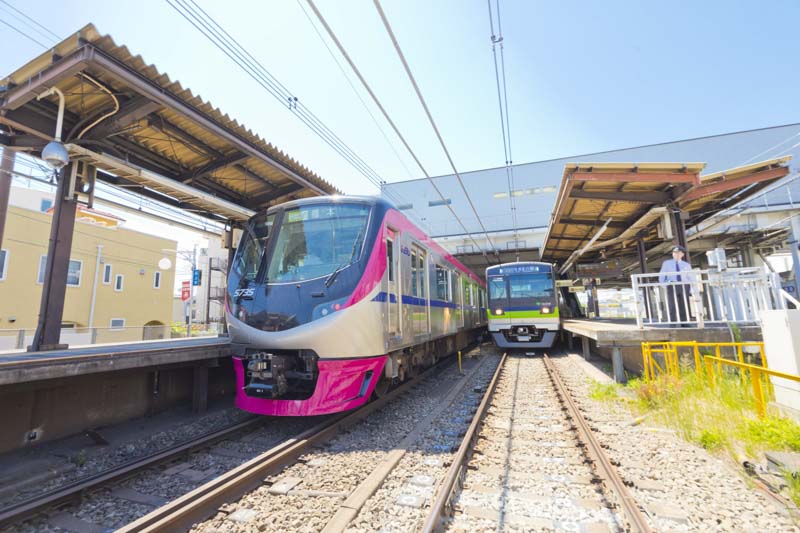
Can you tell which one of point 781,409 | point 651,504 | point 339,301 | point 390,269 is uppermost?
point 390,269

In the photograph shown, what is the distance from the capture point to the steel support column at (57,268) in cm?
539

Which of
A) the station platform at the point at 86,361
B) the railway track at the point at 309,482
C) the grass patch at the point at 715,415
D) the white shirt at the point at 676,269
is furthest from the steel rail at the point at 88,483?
the white shirt at the point at 676,269

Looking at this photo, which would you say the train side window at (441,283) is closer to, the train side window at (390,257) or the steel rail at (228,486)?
the train side window at (390,257)

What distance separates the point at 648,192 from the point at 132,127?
10.4 meters

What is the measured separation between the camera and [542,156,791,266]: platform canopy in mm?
7730

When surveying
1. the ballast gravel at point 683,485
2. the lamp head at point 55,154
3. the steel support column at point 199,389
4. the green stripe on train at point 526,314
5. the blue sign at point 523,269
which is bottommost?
the ballast gravel at point 683,485

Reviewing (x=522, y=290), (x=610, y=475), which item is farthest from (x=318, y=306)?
(x=522, y=290)

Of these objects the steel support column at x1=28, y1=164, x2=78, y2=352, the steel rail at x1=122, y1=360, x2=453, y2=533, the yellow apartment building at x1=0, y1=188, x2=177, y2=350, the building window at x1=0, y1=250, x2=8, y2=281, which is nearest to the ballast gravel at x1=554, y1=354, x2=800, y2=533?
the steel rail at x1=122, y1=360, x2=453, y2=533

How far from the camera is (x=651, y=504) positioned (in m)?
2.97

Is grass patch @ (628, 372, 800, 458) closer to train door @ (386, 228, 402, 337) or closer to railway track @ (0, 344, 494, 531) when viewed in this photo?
train door @ (386, 228, 402, 337)

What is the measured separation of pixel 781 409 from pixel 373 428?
4.99 metres

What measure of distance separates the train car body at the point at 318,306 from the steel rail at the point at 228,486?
307 mm

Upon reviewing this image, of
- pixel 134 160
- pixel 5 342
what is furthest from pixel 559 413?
pixel 5 342

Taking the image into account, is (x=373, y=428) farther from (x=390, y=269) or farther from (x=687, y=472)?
(x=687, y=472)
